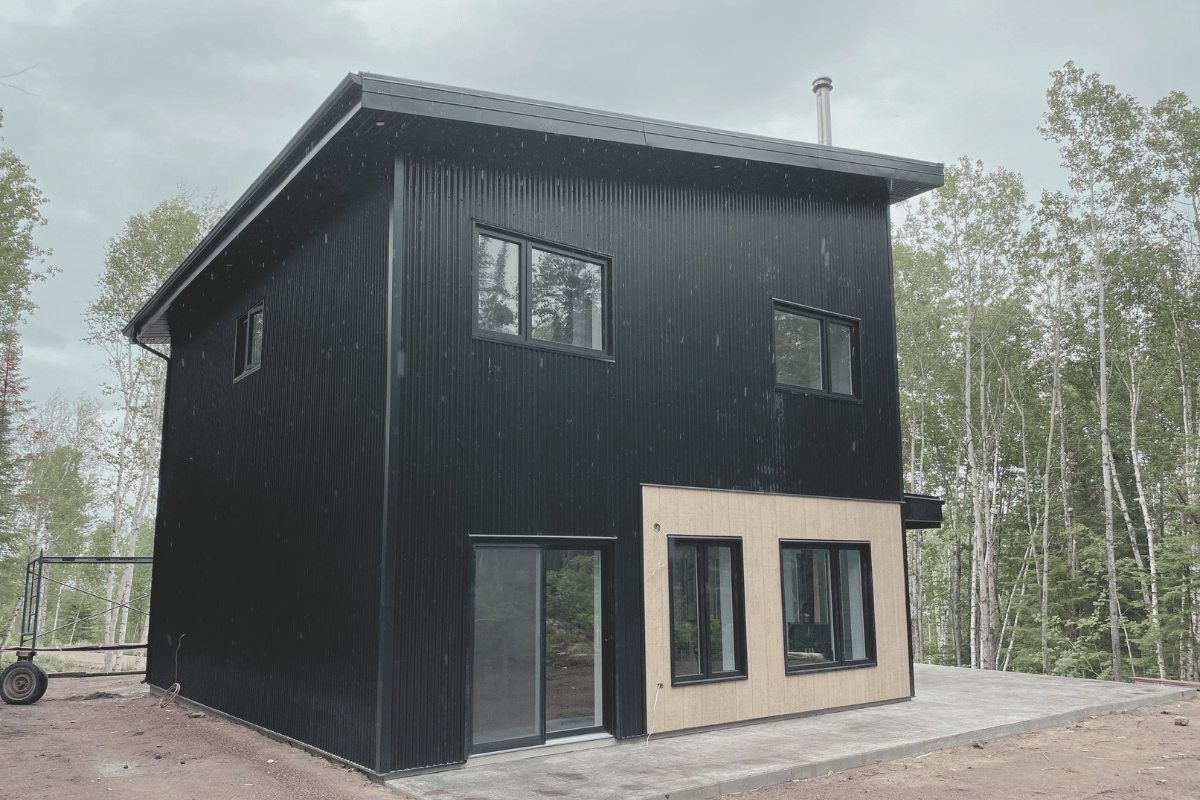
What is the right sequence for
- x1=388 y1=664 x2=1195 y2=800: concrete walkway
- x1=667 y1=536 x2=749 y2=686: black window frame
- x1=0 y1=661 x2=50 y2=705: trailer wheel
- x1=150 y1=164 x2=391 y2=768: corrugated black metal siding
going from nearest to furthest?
1. x1=388 y1=664 x2=1195 y2=800: concrete walkway
2. x1=150 y1=164 x2=391 y2=768: corrugated black metal siding
3. x1=667 y1=536 x2=749 y2=686: black window frame
4. x1=0 y1=661 x2=50 y2=705: trailer wheel

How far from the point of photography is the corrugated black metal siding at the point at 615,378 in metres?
6.63

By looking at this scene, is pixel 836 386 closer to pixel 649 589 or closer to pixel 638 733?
Answer: pixel 649 589

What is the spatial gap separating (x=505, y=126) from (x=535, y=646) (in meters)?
4.32

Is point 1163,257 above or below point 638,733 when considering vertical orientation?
above

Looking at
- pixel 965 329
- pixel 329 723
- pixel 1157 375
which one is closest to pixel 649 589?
pixel 329 723

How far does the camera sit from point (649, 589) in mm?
7816

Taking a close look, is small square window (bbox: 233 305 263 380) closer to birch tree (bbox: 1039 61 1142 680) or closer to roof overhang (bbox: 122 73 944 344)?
roof overhang (bbox: 122 73 944 344)

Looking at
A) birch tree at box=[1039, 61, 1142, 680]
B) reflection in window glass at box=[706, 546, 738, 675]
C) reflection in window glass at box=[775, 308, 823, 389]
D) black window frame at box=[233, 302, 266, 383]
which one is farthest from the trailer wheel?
birch tree at box=[1039, 61, 1142, 680]

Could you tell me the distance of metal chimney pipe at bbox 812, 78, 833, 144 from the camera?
11164 mm

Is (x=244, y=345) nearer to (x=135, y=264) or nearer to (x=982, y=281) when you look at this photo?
(x=135, y=264)

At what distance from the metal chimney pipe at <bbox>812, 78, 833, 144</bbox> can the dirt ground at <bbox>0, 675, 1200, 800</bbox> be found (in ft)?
24.2

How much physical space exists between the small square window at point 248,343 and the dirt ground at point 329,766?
3888mm

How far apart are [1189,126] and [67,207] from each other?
68563 mm

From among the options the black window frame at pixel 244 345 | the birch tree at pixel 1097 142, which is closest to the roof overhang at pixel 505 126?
the black window frame at pixel 244 345
